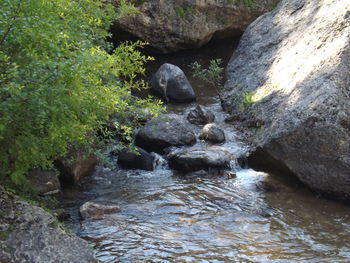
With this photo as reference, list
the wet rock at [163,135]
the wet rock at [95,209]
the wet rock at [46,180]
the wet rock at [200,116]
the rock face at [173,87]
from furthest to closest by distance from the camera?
the rock face at [173,87], the wet rock at [200,116], the wet rock at [163,135], the wet rock at [46,180], the wet rock at [95,209]

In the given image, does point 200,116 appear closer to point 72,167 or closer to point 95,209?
point 72,167

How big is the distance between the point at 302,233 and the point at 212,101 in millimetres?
6688

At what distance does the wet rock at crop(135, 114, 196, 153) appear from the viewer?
10.1 meters

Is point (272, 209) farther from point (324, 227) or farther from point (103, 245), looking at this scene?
point (103, 245)

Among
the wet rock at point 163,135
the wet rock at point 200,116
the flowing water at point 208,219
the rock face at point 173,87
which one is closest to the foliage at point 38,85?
the flowing water at point 208,219

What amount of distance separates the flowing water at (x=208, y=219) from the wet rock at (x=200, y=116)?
2.08 meters

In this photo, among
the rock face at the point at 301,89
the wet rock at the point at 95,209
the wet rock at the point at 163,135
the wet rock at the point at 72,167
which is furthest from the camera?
the wet rock at the point at 163,135

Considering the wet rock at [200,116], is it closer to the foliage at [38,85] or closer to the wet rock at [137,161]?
the wet rock at [137,161]

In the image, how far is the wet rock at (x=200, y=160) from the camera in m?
9.08

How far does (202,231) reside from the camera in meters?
6.64

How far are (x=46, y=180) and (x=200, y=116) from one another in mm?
4686

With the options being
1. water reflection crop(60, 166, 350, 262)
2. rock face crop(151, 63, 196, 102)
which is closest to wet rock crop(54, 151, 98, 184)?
water reflection crop(60, 166, 350, 262)

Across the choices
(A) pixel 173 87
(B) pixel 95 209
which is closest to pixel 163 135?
(A) pixel 173 87

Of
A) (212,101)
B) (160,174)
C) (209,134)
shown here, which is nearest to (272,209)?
(160,174)
